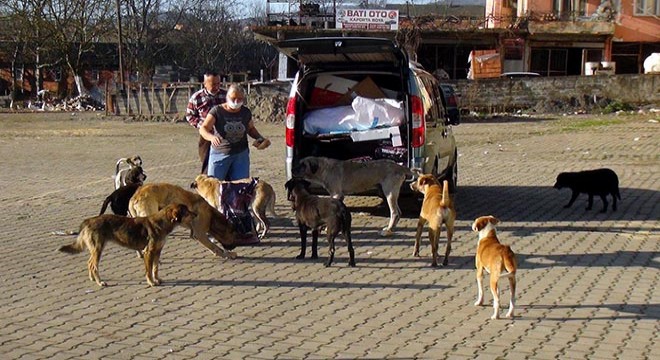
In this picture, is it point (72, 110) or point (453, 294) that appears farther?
point (72, 110)

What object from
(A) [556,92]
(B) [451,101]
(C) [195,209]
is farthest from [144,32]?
(C) [195,209]

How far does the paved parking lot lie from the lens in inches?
240

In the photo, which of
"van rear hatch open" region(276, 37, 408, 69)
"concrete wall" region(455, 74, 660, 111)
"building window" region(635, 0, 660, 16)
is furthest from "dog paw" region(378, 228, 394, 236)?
"building window" region(635, 0, 660, 16)

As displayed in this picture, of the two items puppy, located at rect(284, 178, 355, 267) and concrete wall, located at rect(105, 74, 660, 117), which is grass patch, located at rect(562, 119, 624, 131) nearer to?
concrete wall, located at rect(105, 74, 660, 117)

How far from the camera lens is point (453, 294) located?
749cm

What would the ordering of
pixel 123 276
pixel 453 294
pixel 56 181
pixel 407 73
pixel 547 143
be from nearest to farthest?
pixel 453 294, pixel 123 276, pixel 407 73, pixel 56 181, pixel 547 143

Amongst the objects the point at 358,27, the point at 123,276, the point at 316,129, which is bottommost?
the point at 123,276

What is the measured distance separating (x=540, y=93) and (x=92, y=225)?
29.3 meters

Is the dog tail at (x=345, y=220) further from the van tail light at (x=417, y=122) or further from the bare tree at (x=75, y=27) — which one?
the bare tree at (x=75, y=27)

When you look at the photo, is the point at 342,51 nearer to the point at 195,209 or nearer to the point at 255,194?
the point at 255,194

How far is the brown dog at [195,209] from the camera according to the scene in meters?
8.68

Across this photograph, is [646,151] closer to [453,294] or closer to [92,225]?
[453,294]

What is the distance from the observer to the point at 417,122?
10445mm

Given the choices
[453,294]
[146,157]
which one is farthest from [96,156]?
[453,294]
